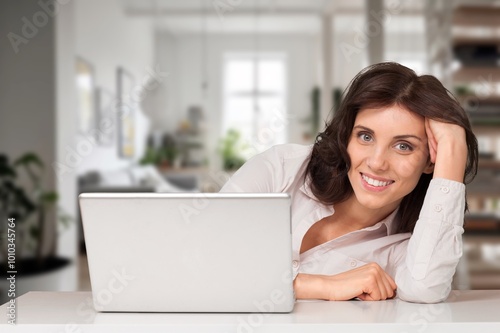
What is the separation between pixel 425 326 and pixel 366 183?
0.53 meters

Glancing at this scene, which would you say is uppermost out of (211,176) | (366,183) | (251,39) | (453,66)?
(251,39)

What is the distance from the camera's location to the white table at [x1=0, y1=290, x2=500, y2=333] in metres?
0.98

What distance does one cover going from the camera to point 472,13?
4.60m

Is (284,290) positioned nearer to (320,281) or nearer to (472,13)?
(320,281)

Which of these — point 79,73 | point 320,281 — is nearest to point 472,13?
point 79,73

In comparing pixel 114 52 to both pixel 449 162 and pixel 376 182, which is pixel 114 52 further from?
pixel 449 162

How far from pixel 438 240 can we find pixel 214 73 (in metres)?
4.29

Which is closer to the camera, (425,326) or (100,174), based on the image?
(425,326)

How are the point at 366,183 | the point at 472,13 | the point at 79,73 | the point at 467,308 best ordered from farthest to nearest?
the point at 79,73, the point at 472,13, the point at 366,183, the point at 467,308

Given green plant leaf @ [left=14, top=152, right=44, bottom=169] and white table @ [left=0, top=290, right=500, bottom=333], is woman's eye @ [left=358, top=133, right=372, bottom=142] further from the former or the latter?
green plant leaf @ [left=14, top=152, right=44, bottom=169]

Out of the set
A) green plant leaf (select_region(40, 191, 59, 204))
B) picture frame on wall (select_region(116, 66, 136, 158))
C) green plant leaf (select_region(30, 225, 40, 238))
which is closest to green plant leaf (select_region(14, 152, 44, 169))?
green plant leaf (select_region(40, 191, 59, 204))

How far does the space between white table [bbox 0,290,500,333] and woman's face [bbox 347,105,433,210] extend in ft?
1.21

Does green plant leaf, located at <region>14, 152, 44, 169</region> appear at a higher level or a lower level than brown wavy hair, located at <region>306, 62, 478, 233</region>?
lower

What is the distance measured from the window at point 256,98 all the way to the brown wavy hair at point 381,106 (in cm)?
372
